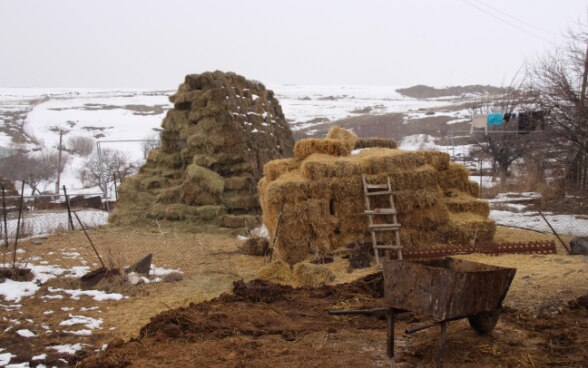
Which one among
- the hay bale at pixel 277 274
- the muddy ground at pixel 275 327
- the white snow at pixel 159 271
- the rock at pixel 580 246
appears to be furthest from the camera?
the rock at pixel 580 246

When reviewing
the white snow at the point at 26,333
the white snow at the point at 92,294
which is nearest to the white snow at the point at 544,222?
the white snow at the point at 92,294

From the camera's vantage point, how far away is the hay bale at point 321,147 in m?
13.3

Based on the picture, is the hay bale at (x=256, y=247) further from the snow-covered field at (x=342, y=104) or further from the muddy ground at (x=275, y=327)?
the snow-covered field at (x=342, y=104)

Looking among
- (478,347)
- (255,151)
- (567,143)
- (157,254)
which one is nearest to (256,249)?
(157,254)

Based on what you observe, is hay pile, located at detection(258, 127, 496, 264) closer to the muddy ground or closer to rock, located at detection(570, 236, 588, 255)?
the muddy ground

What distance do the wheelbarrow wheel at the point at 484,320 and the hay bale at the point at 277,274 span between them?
14.3ft

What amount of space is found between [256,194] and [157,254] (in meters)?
5.70

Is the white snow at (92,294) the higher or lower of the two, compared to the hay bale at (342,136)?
lower

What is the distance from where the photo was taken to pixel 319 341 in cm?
609

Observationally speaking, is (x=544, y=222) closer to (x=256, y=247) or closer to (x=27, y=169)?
(x=256, y=247)

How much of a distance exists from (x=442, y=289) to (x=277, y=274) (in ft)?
16.5

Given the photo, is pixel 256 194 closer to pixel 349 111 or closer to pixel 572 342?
pixel 572 342

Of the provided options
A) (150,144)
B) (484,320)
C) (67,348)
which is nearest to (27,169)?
(150,144)

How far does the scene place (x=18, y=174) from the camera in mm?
37094
